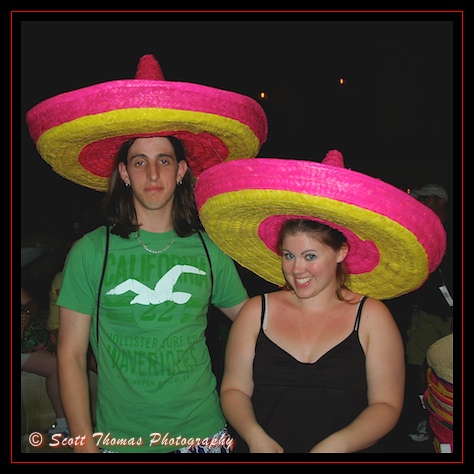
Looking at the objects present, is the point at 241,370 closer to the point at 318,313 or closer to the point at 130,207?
the point at 318,313

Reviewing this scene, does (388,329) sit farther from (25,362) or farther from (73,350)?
(25,362)

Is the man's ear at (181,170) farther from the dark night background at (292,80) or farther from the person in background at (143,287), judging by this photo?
the dark night background at (292,80)

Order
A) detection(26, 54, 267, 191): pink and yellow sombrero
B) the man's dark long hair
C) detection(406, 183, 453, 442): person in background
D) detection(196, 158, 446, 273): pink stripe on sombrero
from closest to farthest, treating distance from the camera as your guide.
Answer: detection(196, 158, 446, 273): pink stripe on sombrero → detection(26, 54, 267, 191): pink and yellow sombrero → the man's dark long hair → detection(406, 183, 453, 442): person in background

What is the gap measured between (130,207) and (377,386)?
1.25 m

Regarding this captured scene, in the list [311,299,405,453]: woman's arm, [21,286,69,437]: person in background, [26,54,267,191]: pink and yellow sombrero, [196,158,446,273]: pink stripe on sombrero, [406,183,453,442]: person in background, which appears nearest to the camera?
[196,158,446,273]: pink stripe on sombrero

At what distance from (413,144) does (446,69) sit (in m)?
2.06

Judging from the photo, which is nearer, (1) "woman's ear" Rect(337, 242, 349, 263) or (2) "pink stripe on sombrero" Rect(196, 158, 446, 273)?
(2) "pink stripe on sombrero" Rect(196, 158, 446, 273)

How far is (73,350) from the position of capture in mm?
2105

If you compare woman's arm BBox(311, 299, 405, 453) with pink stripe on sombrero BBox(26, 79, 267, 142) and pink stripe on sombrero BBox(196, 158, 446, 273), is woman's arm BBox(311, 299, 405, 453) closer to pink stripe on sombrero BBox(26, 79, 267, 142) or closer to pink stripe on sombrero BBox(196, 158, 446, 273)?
pink stripe on sombrero BBox(196, 158, 446, 273)

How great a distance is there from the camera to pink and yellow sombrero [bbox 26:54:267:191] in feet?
6.49

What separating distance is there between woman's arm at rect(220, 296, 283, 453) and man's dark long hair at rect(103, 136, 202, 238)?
1.54ft

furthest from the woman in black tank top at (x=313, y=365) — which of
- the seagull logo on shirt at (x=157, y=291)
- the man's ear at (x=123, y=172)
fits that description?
the man's ear at (x=123, y=172)

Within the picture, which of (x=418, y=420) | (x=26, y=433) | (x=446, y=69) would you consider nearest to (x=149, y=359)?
(x=26, y=433)

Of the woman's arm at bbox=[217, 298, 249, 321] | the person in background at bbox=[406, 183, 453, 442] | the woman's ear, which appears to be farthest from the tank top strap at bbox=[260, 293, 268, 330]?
the person in background at bbox=[406, 183, 453, 442]
